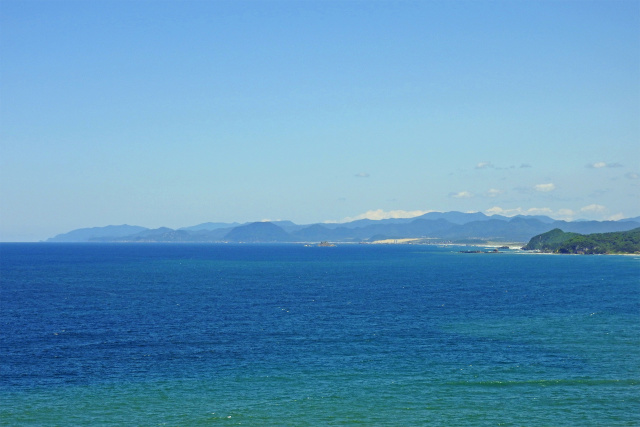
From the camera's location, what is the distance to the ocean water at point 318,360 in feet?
165

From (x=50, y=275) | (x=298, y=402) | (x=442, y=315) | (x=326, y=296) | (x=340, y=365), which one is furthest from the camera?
(x=50, y=275)

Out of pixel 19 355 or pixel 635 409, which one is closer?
pixel 635 409

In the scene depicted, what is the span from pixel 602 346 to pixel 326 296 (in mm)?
63352

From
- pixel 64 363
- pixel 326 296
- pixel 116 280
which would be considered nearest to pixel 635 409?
pixel 64 363

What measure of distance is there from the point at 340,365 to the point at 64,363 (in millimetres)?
30476

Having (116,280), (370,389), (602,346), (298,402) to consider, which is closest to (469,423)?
(370,389)

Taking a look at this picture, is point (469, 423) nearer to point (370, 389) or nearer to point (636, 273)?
point (370, 389)

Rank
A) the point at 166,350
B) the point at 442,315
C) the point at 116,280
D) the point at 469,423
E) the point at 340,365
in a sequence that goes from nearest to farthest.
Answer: the point at 469,423, the point at 340,365, the point at 166,350, the point at 442,315, the point at 116,280

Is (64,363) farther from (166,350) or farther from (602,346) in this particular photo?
(602,346)

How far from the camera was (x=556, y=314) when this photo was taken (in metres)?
98.8

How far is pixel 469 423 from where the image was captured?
4766 cm

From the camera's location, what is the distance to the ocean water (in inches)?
1980

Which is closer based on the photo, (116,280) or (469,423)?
(469,423)

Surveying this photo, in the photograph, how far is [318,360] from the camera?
65.8m
